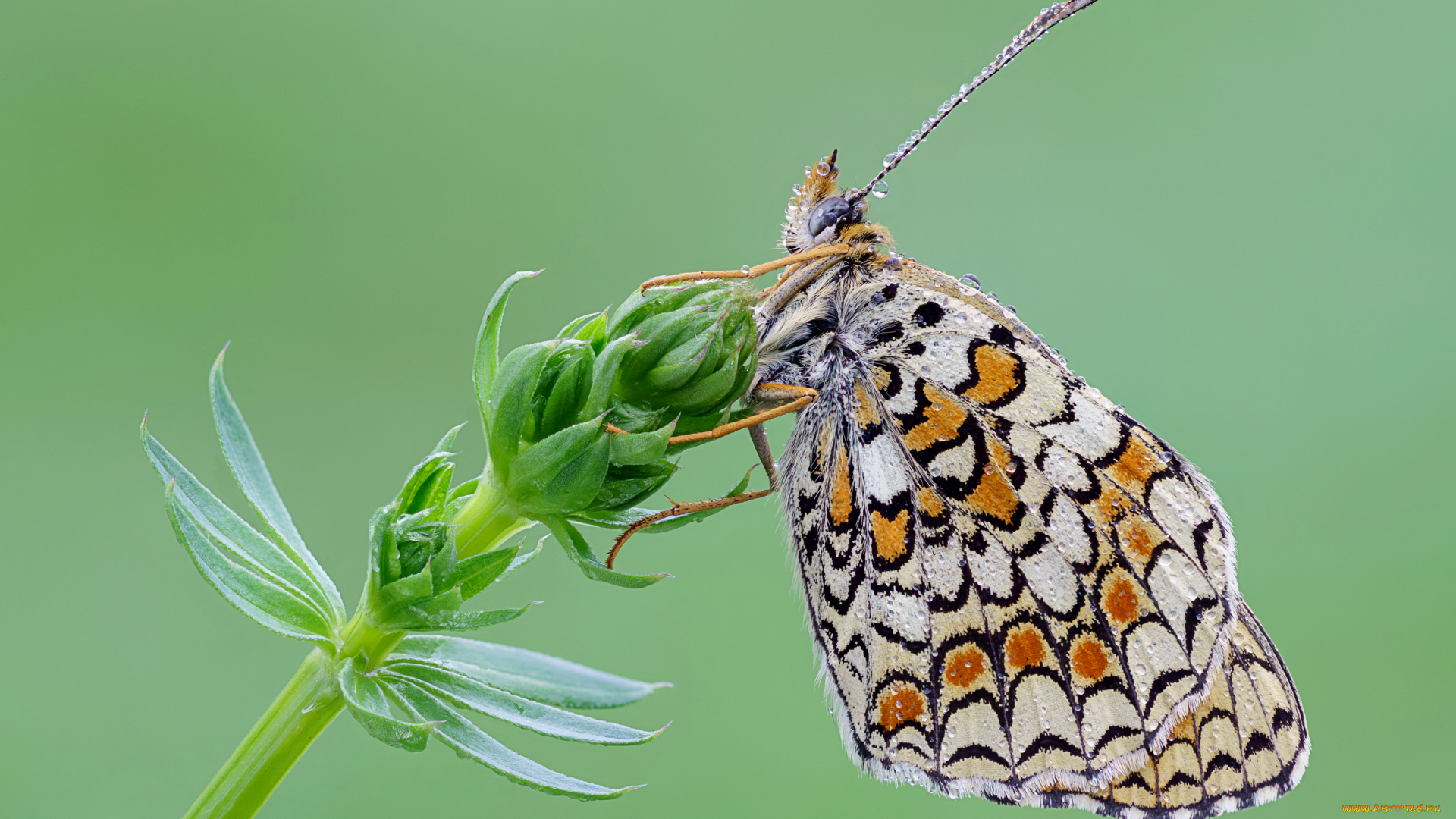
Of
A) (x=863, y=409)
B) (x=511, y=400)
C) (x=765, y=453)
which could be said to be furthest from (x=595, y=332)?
(x=863, y=409)

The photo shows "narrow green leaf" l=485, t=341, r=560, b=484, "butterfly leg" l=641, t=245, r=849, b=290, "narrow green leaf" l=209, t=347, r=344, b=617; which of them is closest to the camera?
"narrow green leaf" l=485, t=341, r=560, b=484

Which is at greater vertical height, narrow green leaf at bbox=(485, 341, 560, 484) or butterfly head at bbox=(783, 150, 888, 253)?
butterfly head at bbox=(783, 150, 888, 253)

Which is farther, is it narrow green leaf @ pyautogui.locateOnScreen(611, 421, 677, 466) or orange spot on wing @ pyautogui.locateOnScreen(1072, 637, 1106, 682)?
orange spot on wing @ pyautogui.locateOnScreen(1072, 637, 1106, 682)

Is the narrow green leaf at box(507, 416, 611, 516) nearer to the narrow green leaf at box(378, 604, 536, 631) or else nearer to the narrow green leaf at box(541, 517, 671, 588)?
the narrow green leaf at box(541, 517, 671, 588)

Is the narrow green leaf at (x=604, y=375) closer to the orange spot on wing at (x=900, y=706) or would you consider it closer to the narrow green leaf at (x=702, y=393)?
the narrow green leaf at (x=702, y=393)

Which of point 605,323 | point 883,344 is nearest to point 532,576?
point 883,344

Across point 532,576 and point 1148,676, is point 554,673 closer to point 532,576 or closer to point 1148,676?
point 1148,676

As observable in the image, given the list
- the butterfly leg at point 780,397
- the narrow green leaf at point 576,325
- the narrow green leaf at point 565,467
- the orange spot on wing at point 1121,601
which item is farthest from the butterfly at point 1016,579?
the narrow green leaf at point 565,467

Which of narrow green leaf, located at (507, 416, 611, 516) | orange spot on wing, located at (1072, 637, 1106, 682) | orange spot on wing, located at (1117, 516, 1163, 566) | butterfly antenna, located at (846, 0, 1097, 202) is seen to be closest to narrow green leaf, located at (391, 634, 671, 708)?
narrow green leaf, located at (507, 416, 611, 516)
